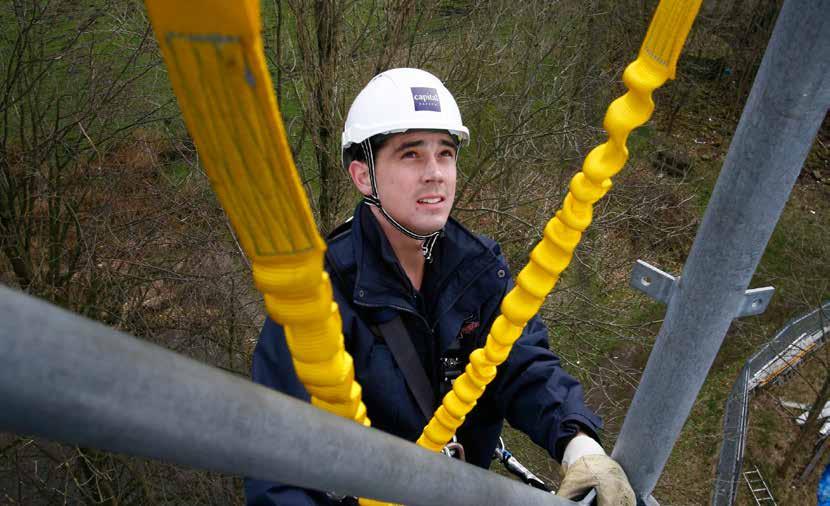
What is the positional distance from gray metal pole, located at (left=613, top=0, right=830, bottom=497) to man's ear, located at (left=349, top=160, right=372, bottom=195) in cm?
118

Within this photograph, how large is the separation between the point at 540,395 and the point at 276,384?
956mm

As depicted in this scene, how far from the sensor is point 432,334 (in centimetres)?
220

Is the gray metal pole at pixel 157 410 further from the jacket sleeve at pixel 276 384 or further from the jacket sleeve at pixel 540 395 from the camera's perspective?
the jacket sleeve at pixel 540 395

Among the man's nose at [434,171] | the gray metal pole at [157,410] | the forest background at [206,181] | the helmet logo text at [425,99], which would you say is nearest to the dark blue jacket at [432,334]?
the man's nose at [434,171]

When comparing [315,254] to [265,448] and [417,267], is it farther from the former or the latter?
[417,267]

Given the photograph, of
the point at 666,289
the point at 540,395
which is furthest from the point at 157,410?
the point at 540,395

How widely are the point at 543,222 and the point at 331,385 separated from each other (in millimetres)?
7516

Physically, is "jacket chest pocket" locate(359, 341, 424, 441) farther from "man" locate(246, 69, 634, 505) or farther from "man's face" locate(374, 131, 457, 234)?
"man's face" locate(374, 131, 457, 234)

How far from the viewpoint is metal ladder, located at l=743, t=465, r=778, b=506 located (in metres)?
11.3

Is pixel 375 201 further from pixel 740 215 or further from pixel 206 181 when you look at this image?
pixel 206 181

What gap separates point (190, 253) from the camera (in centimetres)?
650

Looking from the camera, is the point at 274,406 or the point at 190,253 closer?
the point at 274,406

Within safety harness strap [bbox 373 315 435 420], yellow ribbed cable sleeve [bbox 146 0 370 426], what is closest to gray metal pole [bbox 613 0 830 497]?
safety harness strap [bbox 373 315 435 420]

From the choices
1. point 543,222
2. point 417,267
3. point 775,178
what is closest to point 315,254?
point 775,178
